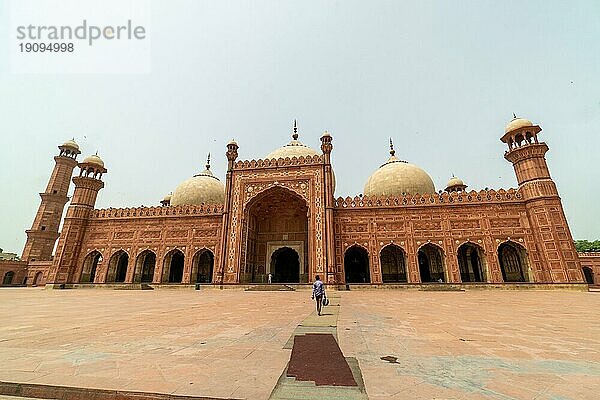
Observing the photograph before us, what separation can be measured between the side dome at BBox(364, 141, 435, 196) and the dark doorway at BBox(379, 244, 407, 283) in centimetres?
471

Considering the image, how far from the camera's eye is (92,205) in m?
22.2

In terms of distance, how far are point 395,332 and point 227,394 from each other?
316 centimetres

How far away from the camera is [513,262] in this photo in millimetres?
18062

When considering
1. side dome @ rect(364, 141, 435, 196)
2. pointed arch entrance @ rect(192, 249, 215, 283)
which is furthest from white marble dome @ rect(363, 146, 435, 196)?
pointed arch entrance @ rect(192, 249, 215, 283)

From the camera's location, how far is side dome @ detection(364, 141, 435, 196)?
867 inches

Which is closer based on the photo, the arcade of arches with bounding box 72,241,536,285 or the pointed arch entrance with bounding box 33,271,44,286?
the arcade of arches with bounding box 72,241,536,285

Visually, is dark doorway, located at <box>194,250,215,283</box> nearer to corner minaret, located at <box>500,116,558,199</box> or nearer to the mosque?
the mosque

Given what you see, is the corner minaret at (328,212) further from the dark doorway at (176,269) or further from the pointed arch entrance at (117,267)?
the pointed arch entrance at (117,267)

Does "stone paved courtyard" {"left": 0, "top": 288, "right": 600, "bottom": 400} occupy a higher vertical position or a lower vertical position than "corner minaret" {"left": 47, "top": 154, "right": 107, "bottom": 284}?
lower

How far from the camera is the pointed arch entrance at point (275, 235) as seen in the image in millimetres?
19475

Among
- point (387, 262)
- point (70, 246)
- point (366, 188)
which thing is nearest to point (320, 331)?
point (387, 262)

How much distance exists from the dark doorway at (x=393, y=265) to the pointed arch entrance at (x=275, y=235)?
5462mm

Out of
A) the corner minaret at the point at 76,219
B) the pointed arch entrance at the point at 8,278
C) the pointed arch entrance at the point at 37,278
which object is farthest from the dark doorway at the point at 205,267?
the pointed arch entrance at the point at 8,278

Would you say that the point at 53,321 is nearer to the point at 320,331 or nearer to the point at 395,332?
the point at 320,331
